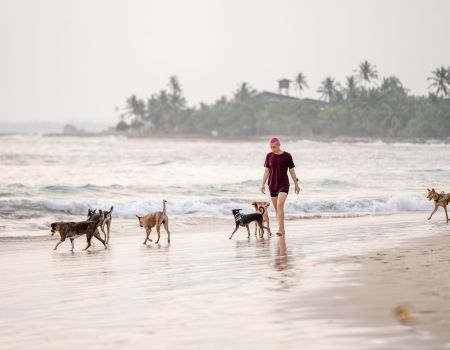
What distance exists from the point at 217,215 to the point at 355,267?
1369cm

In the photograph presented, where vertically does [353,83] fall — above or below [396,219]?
above

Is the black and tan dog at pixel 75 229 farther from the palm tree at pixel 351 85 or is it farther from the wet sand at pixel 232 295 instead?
the palm tree at pixel 351 85

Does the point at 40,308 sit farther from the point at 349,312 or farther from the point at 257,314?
the point at 349,312

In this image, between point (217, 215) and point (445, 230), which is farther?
point (217, 215)

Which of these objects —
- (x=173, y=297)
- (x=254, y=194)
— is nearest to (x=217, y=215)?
(x=254, y=194)

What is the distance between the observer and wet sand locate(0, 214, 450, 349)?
6465 millimetres

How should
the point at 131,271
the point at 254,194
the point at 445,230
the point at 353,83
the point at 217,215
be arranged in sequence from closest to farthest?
1. the point at 131,271
2. the point at 445,230
3. the point at 217,215
4. the point at 254,194
5. the point at 353,83

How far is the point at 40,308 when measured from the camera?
815cm

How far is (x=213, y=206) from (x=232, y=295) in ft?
55.5

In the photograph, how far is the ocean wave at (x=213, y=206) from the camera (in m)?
24.4

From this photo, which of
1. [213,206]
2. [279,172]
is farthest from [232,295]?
[213,206]

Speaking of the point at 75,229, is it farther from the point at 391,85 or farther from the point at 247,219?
the point at 391,85

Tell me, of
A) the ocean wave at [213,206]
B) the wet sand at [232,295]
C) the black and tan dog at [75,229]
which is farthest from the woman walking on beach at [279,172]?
the ocean wave at [213,206]

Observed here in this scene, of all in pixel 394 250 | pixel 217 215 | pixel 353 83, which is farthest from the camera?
pixel 353 83
